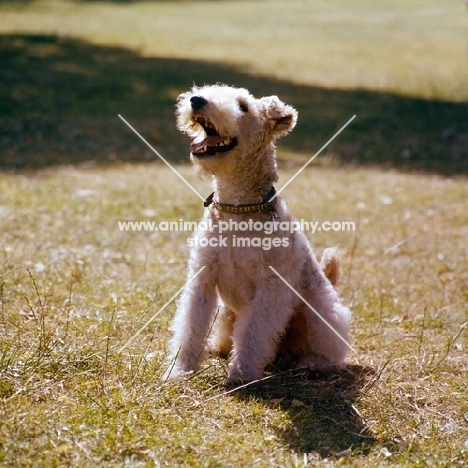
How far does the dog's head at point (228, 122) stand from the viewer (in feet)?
14.1

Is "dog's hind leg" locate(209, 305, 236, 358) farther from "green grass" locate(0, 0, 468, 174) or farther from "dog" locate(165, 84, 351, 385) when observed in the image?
"green grass" locate(0, 0, 468, 174)

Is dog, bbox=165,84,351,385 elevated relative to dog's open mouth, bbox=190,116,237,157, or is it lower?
lower

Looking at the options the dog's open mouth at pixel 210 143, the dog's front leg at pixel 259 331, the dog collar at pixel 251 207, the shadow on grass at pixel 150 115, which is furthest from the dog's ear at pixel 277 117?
the shadow on grass at pixel 150 115

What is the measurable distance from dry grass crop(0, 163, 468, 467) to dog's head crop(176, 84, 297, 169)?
1.31 metres

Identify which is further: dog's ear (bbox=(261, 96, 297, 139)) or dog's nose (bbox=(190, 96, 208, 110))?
dog's ear (bbox=(261, 96, 297, 139))

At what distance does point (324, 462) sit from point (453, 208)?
608cm

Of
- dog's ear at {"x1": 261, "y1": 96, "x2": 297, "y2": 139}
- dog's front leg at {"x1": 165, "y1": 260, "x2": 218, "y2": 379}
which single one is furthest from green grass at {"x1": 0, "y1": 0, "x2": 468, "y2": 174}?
dog's front leg at {"x1": 165, "y1": 260, "x2": 218, "y2": 379}

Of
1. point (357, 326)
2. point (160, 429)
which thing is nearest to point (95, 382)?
point (160, 429)

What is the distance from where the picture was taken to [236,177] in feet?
14.7

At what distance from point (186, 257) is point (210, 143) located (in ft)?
8.14

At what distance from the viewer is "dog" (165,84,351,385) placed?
4309mm

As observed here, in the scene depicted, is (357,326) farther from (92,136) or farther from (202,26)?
(202,26)

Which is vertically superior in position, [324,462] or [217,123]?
[217,123]

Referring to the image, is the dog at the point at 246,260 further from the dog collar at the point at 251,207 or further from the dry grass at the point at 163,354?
the dry grass at the point at 163,354
